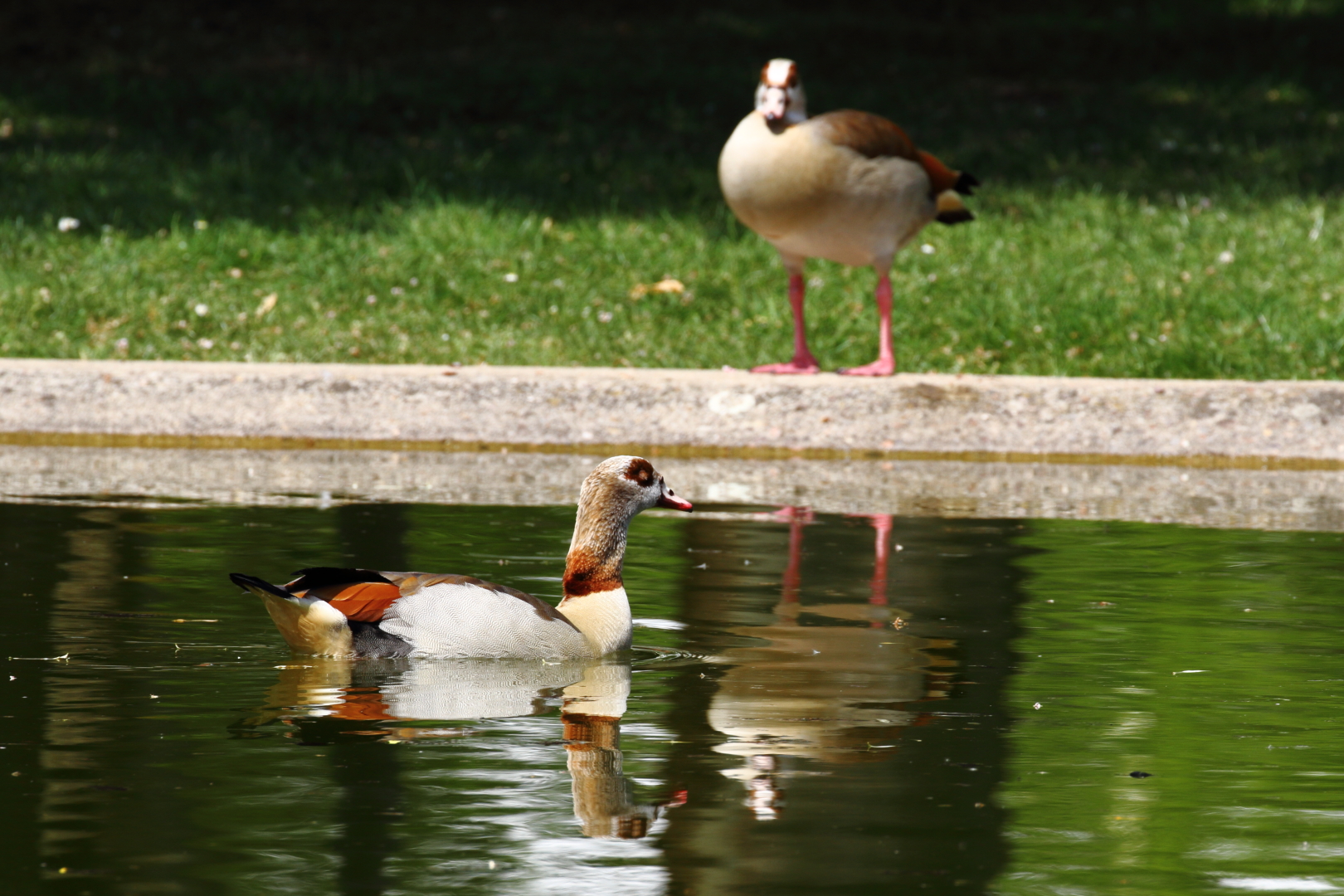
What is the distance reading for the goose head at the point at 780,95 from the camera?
1013cm

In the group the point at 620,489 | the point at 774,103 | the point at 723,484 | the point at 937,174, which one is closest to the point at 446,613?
the point at 620,489

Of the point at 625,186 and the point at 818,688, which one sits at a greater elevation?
the point at 625,186

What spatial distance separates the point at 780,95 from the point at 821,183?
461 mm

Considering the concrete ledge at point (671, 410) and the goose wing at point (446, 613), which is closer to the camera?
the goose wing at point (446, 613)

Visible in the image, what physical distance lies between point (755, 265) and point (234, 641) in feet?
26.1

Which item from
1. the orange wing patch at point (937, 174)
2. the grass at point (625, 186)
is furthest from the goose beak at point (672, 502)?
the grass at point (625, 186)

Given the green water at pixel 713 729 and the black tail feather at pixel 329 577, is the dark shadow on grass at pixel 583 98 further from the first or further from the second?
the black tail feather at pixel 329 577

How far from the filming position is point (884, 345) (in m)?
10.6

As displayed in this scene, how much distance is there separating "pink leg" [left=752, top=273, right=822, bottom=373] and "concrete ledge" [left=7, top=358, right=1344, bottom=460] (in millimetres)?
226

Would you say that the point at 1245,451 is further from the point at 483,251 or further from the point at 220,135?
the point at 220,135

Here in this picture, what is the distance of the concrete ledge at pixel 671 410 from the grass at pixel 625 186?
1.38 metres

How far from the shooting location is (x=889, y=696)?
5273mm

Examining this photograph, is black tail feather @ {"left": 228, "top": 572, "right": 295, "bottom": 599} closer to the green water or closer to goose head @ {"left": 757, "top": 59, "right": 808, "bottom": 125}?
the green water

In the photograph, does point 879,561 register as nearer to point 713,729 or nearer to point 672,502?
point 672,502
